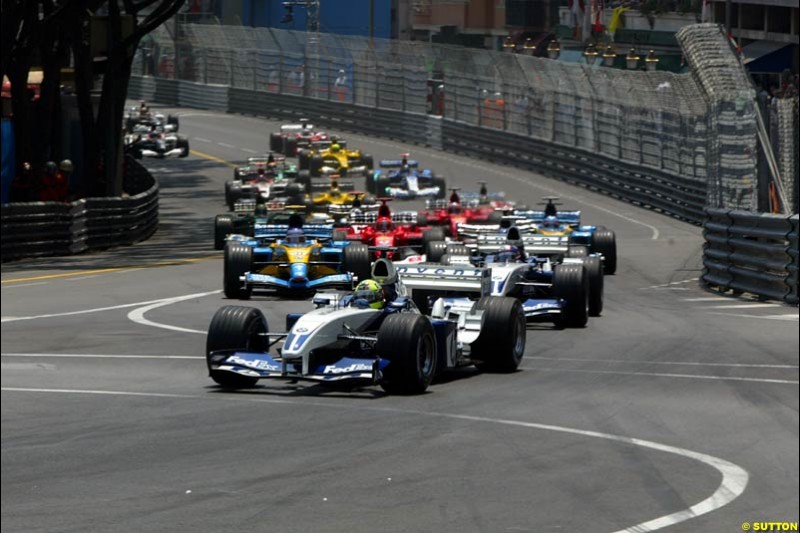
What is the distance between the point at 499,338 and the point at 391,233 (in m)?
11.9

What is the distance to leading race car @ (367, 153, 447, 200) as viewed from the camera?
3909 cm

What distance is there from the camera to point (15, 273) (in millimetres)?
24812

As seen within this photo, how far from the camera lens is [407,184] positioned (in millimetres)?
39562

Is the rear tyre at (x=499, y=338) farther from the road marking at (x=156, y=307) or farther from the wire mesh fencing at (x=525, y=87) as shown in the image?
the wire mesh fencing at (x=525, y=87)

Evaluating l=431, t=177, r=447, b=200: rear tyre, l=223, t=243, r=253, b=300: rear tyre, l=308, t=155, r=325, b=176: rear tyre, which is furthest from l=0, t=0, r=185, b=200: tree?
l=223, t=243, r=253, b=300: rear tyre

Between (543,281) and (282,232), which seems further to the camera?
(282,232)

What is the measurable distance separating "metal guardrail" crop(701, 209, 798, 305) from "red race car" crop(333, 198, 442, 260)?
15.1 ft

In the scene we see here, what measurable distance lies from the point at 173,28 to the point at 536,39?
36739mm

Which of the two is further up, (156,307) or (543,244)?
(543,244)

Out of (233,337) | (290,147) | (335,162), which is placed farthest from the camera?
(290,147)

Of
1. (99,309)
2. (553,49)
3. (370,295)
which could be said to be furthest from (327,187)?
(370,295)

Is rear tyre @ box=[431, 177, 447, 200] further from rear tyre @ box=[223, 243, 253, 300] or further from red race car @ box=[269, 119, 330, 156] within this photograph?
rear tyre @ box=[223, 243, 253, 300]

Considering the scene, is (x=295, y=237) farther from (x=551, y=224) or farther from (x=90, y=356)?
(x=90, y=356)

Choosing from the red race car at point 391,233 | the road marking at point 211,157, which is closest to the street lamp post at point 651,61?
the red race car at point 391,233
